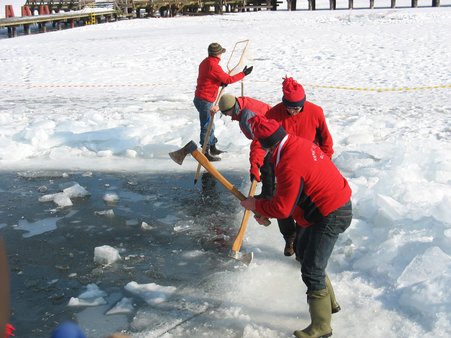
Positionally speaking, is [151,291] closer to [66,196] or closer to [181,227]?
[181,227]

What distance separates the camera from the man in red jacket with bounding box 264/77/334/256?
14.3 feet

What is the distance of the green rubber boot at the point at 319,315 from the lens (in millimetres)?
3662

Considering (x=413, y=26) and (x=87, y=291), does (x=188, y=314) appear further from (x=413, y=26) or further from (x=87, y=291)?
(x=413, y=26)

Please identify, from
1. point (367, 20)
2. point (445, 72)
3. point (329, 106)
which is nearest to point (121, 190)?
point (329, 106)

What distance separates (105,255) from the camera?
5.05 metres

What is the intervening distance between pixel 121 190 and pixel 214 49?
2297 millimetres

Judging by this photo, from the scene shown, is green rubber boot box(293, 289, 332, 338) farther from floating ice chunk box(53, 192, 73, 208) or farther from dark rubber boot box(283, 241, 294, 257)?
floating ice chunk box(53, 192, 73, 208)

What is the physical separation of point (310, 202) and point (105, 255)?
2348 mm

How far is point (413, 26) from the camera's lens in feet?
78.2

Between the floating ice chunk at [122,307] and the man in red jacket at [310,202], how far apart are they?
1329mm

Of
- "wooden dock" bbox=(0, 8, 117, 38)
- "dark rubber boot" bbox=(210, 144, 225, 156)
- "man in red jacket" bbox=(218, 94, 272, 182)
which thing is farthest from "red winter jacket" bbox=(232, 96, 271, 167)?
"wooden dock" bbox=(0, 8, 117, 38)

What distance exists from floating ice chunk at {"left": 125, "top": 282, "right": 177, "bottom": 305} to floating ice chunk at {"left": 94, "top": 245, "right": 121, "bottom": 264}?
0.54 metres

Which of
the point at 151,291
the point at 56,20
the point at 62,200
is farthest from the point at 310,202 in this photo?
the point at 56,20

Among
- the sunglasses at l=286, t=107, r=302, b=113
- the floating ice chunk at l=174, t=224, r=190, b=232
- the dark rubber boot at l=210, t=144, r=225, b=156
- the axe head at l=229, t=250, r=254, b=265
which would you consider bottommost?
the floating ice chunk at l=174, t=224, r=190, b=232
